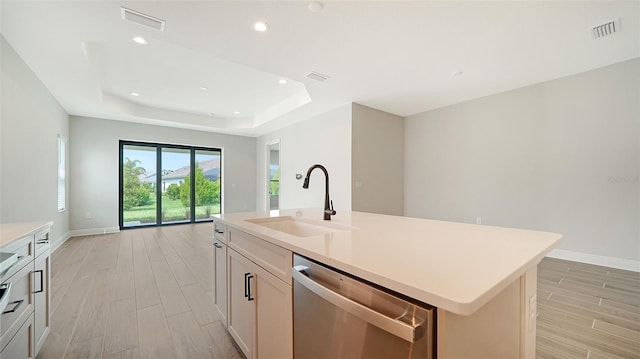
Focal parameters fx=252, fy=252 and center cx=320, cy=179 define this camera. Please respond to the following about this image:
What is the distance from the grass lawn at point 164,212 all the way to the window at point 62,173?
1.27m

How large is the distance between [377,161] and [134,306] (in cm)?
414

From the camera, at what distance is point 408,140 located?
5.42 m

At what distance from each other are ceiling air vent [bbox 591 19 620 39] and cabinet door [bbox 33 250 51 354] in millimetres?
4848

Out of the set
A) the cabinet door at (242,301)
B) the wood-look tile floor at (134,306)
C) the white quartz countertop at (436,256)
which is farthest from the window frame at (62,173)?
the white quartz countertop at (436,256)

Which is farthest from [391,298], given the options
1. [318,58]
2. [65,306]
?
[65,306]

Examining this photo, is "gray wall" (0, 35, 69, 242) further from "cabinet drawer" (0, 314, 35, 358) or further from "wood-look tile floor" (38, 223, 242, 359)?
"cabinet drawer" (0, 314, 35, 358)

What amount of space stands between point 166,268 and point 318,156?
3255mm

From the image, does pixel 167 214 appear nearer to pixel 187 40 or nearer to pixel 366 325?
pixel 187 40

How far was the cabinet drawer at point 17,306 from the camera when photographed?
3.77 feet

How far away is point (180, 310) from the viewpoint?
2.24 m

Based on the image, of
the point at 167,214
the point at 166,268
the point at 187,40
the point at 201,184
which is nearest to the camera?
the point at 187,40

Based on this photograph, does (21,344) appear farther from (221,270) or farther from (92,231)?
(92,231)

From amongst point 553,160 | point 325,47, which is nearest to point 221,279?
point 325,47

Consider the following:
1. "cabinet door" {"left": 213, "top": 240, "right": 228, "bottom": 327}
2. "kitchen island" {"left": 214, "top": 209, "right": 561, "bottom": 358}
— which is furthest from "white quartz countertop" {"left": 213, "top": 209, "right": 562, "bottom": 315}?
"cabinet door" {"left": 213, "top": 240, "right": 228, "bottom": 327}
